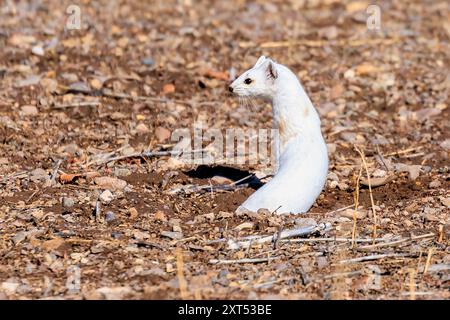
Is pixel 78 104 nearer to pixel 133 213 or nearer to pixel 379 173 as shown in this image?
pixel 133 213

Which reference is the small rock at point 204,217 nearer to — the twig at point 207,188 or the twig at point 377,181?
the twig at point 207,188

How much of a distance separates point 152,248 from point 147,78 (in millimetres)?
4114

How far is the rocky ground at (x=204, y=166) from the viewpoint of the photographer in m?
5.68

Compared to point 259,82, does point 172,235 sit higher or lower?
lower

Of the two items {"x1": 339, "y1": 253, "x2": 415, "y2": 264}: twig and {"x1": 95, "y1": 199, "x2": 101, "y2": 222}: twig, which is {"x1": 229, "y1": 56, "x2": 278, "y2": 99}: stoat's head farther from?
{"x1": 339, "y1": 253, "x2": 415, "y2": 264}: twig

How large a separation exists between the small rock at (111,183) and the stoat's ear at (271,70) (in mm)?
1421

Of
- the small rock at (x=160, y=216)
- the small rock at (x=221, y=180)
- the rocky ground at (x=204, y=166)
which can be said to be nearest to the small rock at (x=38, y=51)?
the rocky ground at (x=204, y=166)

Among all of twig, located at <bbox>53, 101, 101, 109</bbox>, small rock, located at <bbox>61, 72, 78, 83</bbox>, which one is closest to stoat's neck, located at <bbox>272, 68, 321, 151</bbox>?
twig, located at <bbox>53, 101, 101, 109</bbox>

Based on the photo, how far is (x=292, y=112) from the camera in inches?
281

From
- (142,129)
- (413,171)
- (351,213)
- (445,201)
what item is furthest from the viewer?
(142,129)

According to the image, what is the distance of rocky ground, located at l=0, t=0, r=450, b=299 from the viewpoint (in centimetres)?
568

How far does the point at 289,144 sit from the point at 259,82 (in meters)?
0.55

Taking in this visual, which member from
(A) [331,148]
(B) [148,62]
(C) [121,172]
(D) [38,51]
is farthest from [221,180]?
(D) [38,51]

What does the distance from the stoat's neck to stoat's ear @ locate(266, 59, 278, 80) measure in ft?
0.15
